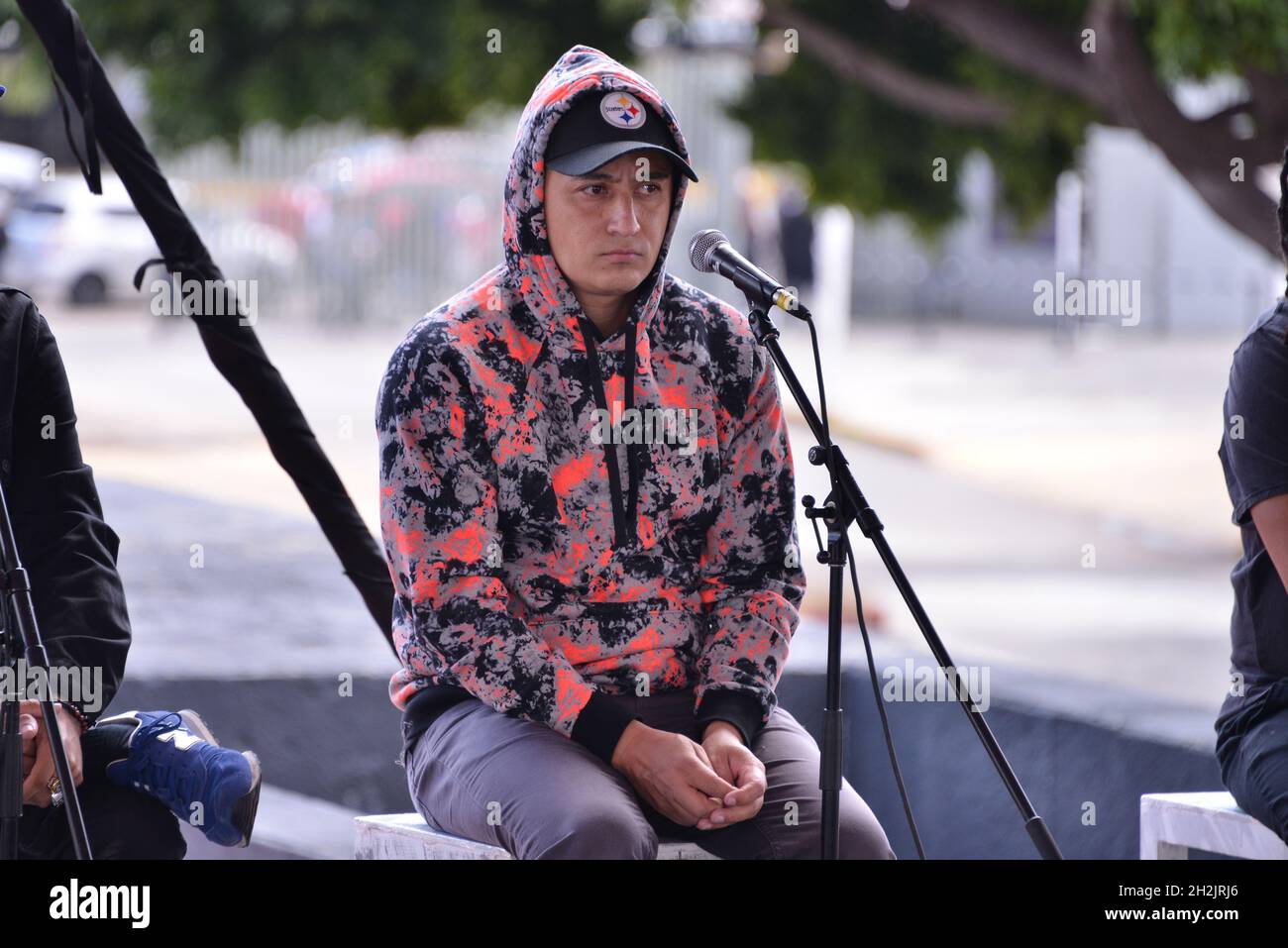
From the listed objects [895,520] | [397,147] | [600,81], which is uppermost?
[397,147]

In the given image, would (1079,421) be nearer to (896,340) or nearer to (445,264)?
(896,340)

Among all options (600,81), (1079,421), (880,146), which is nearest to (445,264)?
(1079,421)

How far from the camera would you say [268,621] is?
18.9 ft

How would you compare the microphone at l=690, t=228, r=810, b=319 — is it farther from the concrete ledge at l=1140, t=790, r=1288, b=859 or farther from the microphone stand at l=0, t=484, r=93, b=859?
the concrete ledge at l=1140, t=790, r=1288, b=859

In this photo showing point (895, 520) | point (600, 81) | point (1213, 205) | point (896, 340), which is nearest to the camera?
point (600, 81)

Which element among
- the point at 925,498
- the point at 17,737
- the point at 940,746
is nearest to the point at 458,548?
the point at 17,737

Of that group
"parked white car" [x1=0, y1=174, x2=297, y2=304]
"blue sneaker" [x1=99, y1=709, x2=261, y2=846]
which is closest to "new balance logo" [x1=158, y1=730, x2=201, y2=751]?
"blue sneaker" [x1=99, y1=709, x2=261, y2=846]

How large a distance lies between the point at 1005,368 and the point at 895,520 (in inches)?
407

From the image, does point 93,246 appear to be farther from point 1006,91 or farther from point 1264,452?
point 1264,452

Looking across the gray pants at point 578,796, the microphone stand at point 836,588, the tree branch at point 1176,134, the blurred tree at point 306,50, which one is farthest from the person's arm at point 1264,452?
the blurred tree at point 306,50

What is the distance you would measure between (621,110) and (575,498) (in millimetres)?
650

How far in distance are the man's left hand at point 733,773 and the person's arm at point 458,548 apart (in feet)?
0.48

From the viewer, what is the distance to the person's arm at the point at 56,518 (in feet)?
9.96
